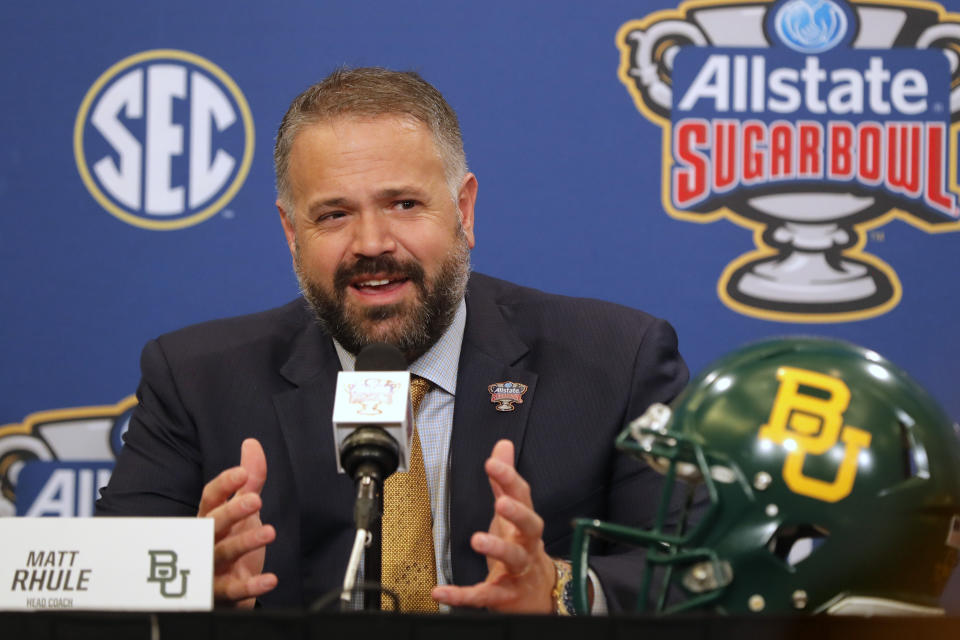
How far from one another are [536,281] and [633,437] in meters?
1.27

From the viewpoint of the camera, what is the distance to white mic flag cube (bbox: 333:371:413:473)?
134 centimetres

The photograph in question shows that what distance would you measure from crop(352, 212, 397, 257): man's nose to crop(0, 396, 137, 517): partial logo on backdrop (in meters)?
0.87

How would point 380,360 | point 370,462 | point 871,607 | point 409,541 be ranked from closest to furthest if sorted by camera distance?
point 871,607 → point 370,462 → point 380,360 → point 409,541

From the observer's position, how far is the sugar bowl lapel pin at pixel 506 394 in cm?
199

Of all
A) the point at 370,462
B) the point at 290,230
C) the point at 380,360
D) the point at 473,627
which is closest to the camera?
the point at 473,627

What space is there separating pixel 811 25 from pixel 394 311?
1180 millimetres

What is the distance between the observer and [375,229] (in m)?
1.98

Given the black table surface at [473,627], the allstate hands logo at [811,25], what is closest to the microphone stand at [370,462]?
the black table surface at [473,627]

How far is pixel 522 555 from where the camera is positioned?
1396mm

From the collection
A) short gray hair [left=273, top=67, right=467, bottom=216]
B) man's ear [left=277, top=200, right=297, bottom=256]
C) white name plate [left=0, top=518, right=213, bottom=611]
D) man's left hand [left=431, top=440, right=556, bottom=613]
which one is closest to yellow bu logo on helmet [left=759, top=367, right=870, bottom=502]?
man's left hand [left=431, top=440, right=556, bottom=613]

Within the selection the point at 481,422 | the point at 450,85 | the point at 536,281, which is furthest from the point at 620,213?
the point at 481,422

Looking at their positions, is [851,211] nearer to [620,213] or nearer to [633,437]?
[620,213]

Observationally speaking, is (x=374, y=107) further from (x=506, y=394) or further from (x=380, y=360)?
(x=380, y=360)

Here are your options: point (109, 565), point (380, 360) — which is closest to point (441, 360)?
point (380, 360)
